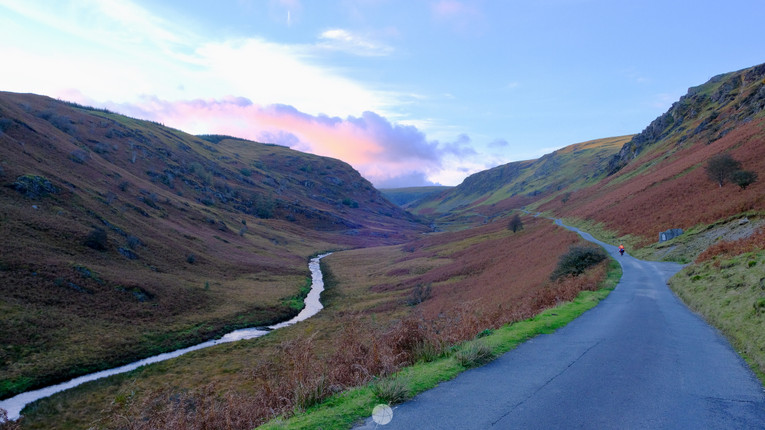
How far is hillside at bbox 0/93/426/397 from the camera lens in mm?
25562

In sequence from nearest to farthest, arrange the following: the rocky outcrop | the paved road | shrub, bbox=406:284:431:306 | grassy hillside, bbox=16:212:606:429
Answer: the paved road
grassy hillside, bbox=16:212:606:429
shrub, bbox=406:284:431:306
the rocky outcrop

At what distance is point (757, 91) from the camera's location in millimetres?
70938

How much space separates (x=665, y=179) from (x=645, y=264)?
36.1 meters

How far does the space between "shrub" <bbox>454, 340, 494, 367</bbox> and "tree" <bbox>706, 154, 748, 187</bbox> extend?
44.8 meters

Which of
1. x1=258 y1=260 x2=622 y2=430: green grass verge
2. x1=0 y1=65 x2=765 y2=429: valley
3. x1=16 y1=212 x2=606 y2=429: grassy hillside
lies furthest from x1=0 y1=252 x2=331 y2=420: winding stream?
x1=258 y1=260 x2=622 y2=430: green grass verge

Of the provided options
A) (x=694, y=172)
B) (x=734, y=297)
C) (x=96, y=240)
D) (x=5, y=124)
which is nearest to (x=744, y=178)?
(x=694, y=172)

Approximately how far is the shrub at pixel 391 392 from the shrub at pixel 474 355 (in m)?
2.28

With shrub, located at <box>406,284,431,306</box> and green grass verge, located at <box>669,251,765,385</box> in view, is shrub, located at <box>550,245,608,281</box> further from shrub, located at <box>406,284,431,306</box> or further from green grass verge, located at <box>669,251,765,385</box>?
shrub, located at <box>406,284,431,306</box>

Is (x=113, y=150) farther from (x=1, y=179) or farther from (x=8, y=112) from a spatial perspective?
(x=1, y=179)

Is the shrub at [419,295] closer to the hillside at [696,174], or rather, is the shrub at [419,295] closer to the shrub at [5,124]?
the hillside at [696,174]

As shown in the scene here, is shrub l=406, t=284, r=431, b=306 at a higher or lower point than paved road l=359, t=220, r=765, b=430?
lower

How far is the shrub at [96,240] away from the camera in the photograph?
39312mm

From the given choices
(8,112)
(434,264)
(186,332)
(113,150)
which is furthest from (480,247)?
(113,150)

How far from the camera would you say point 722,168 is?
4119 cm
